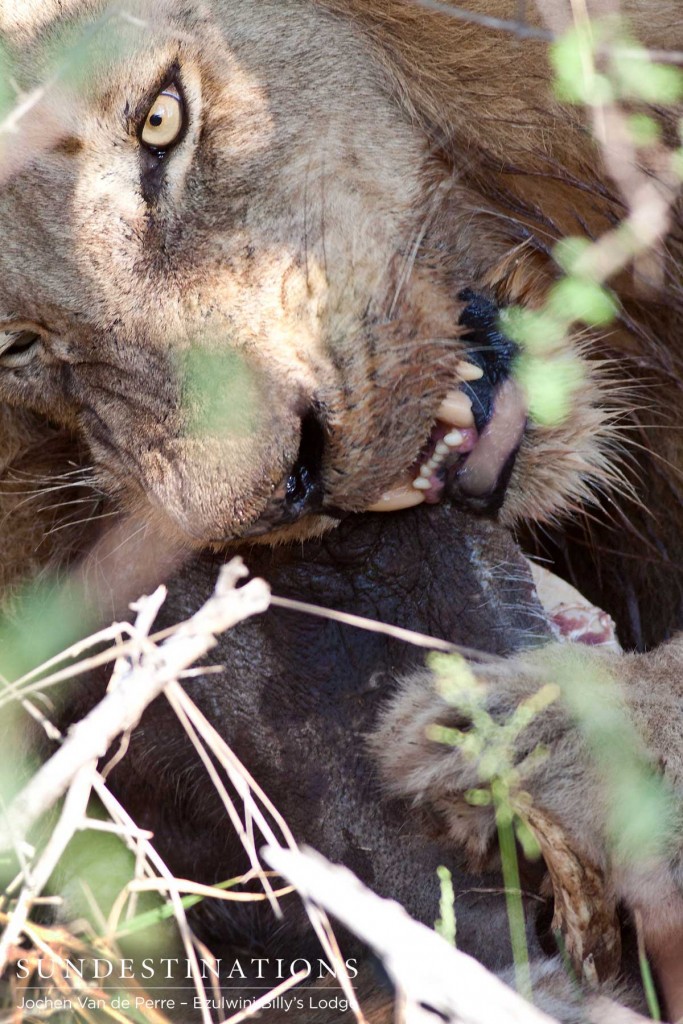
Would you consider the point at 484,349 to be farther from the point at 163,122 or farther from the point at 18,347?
the point at 18,347

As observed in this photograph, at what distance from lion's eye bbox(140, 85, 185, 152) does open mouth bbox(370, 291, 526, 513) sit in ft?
1.85

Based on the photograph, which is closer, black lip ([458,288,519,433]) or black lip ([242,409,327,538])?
black lip ([242,409,327,538])

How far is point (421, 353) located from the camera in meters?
2.03

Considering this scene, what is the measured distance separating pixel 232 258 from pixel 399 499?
486mm

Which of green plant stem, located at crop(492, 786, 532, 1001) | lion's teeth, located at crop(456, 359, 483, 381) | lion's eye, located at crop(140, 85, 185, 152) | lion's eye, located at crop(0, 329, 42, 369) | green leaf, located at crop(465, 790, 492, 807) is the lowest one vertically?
green plant stem, located at crop(492, 786, 532, 1001)

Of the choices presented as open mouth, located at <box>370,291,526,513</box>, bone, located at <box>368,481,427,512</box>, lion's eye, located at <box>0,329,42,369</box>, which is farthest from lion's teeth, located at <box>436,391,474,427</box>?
lion's eye, located at <box>0,329,42,369</box>

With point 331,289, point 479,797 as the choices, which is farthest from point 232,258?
point 479,797

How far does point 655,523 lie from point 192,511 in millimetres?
1017

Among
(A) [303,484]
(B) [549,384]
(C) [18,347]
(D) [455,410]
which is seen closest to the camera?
(A) [303,484]

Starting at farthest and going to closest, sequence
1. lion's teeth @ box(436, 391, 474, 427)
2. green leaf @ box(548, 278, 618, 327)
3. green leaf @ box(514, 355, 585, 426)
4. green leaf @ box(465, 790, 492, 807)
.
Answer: green leaf @ box(548, 278, 618, 327), green leaf @ box(514, 355, 585, 426), lion's teeth @ box(436, 391, 474, 427), green leaf @ box(465, 790, 492, 807)

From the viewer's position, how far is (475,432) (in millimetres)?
2098

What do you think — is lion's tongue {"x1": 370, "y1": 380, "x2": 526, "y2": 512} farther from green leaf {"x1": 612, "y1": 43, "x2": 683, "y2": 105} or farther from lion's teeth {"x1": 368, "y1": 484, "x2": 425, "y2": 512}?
green leaf {"x1": 612, "y1": 43, "x2": 683, "y2": 105}

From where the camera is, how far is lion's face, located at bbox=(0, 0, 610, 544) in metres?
1.93

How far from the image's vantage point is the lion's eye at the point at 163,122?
2.10 metres
